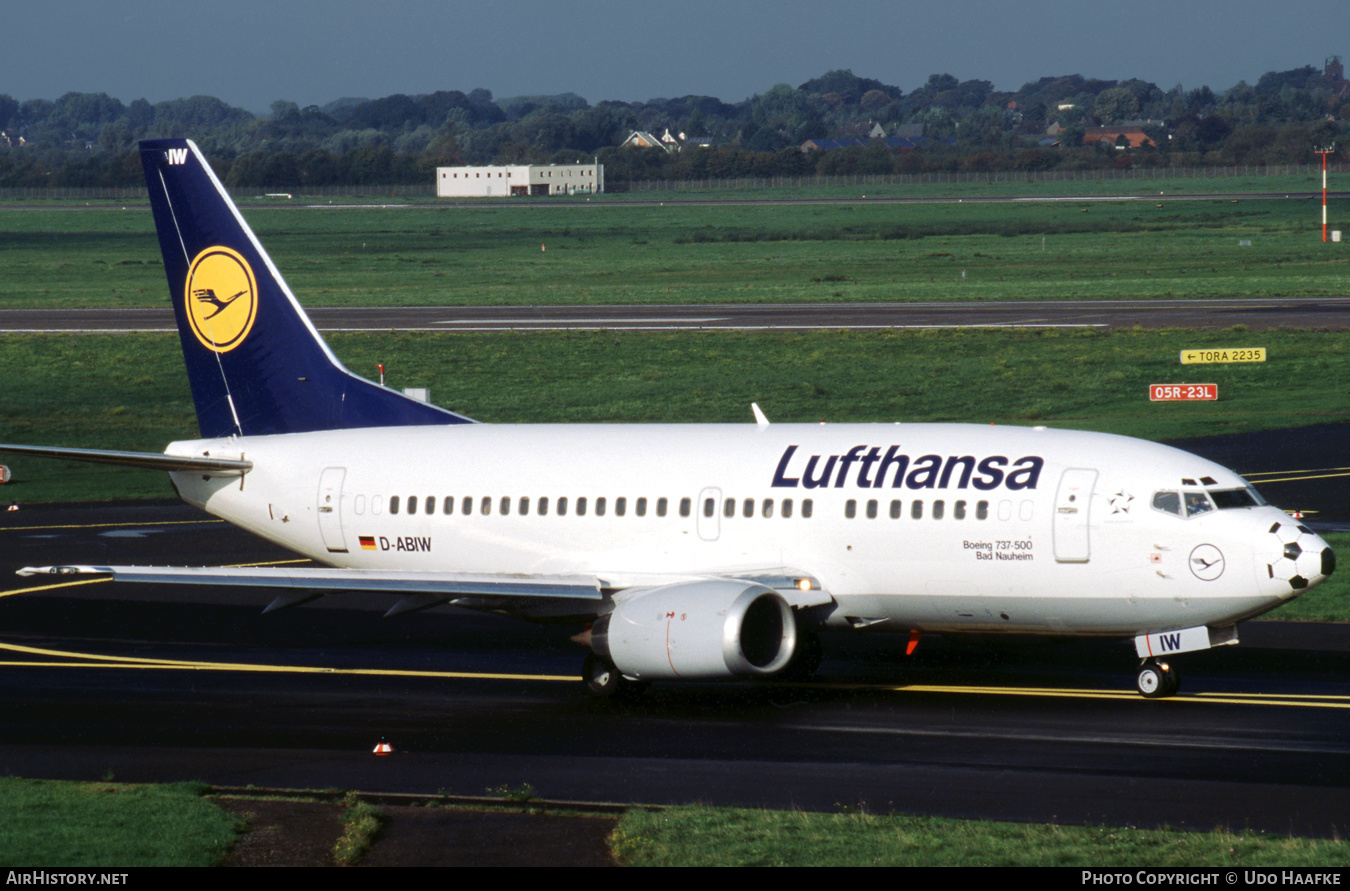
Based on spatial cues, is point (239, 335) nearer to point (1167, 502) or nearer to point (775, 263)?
point (1167, 502)

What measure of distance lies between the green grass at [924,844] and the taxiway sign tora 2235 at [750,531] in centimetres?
671

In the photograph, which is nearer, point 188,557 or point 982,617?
point 982,617

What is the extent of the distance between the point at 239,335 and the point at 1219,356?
50743mm

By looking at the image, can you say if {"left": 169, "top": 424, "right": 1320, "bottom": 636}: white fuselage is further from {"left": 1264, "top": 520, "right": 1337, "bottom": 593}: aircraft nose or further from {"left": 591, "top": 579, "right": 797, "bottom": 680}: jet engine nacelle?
{"left": 591, "top": 579, "right": 797, "bottom": 680}: jet engine nacelle

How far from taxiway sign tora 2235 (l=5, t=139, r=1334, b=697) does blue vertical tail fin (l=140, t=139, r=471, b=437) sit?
272mm

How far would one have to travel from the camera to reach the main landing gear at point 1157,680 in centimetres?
2842

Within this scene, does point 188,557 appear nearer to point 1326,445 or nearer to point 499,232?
point 1326,445

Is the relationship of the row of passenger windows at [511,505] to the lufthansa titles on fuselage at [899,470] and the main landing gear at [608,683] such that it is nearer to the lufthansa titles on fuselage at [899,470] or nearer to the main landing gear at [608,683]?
the lufthansa titles on fuselage at [899,470]

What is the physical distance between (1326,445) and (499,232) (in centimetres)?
14969

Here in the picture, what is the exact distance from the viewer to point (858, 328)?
87500 mm

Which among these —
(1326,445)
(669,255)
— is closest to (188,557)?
(1326,445)

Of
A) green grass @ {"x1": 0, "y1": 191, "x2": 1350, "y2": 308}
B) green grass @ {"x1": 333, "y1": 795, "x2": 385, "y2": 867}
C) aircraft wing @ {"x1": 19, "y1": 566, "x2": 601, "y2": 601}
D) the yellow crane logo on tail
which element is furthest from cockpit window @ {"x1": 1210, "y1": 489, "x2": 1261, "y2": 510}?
green grass @ {"x1": 0, "y1": 191, "x2": 1350, "y2": 308}

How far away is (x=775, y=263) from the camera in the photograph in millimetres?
143125
